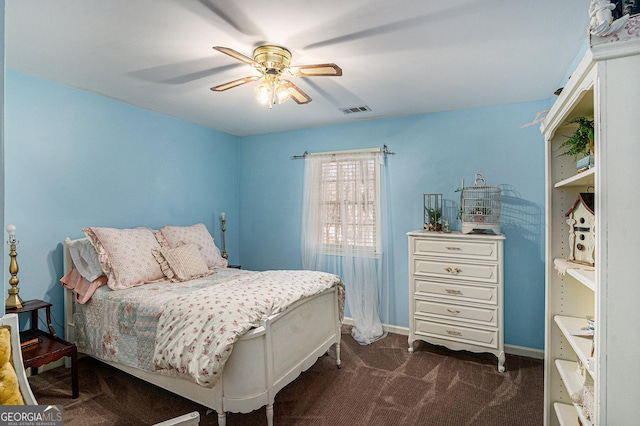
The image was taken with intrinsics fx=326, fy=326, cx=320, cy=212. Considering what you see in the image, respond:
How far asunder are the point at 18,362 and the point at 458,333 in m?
3.14

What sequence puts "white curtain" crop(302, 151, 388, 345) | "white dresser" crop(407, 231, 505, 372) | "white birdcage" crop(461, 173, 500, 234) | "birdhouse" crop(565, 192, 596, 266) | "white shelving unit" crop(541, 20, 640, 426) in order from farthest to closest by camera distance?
"white curtain" crop(302, 151, 388, 345)
"white birdcage" crop(461, 173, 500, 234)
"white dresser" crop(407, 231, 505, 372)
"birdhouse" crop(565, 192, 596, 266)
"white shelving unit" crop(541, 20, 640, 426)

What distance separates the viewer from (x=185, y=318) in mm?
2064

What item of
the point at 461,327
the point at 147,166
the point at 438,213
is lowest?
the point at 461,327

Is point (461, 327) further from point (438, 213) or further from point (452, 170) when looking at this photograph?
point (452, 170)

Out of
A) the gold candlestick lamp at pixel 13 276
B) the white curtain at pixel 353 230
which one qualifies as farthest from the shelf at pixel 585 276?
the gold candlestick lamp at pixel 13 276

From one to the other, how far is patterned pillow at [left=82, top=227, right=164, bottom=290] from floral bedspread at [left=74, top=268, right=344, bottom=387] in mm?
124

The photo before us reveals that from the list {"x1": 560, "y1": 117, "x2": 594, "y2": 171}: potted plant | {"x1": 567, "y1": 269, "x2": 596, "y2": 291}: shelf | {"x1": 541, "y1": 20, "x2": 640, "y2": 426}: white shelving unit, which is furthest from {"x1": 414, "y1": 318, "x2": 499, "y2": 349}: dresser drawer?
{"x1": 541, "y1": 20, "x2": 640, "y2": 426}: white shelving unit

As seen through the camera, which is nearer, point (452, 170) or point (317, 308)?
point (317, 308)

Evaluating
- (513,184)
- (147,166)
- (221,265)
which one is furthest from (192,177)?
(513,184)

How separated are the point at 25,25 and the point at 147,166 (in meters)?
Result: 1.79

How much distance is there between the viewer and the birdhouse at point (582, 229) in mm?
1457

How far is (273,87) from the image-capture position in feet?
7.50

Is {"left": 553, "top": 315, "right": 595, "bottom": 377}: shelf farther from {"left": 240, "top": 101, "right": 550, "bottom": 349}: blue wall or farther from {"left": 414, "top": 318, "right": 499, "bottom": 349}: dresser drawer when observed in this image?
{"left": 240, "top": 101, "right": 550, "bottom": 349}: blue wall

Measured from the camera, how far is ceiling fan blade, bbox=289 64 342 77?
200cm
